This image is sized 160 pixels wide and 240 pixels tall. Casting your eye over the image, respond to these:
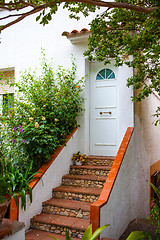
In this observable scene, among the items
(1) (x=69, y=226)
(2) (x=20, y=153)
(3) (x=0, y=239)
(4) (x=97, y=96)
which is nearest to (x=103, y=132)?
(4) (x=97, y=96)

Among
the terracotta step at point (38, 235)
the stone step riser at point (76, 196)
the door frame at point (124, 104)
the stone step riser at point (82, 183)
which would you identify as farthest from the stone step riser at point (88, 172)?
the terracotta step at point (38, 235)

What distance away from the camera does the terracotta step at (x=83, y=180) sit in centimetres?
544

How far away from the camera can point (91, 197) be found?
5.07m

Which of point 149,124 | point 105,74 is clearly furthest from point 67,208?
point 105,74

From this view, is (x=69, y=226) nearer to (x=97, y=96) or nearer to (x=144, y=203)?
(x=144, y=203)

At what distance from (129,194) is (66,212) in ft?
5.52

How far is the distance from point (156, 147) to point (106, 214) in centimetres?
354

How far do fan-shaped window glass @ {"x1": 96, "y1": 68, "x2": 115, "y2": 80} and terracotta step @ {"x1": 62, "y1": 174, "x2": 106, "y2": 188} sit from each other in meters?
2.78

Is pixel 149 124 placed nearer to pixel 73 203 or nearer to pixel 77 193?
pixel 77 193

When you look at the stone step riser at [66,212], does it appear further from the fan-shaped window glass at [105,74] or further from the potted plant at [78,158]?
the fan-shaped window glass at [105,74]

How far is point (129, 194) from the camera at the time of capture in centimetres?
570

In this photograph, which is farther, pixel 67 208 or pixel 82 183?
pixel 82 183

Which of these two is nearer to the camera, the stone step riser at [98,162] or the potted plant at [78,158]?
the stone step riser at [98,162]

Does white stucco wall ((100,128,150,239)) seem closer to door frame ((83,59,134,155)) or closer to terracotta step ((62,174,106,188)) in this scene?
door frame ((83,59,134,155))
